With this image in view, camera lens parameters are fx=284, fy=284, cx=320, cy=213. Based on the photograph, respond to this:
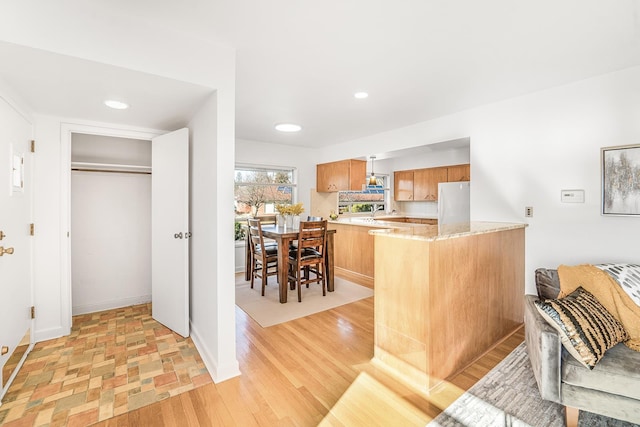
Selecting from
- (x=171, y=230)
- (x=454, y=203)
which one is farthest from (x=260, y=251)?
(x=454, y=203)

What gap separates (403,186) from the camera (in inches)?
271

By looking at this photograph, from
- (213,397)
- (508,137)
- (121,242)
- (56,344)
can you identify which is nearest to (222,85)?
(213,397)

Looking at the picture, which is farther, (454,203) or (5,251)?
(454,203)

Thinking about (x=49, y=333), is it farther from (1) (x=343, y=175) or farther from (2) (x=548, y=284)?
(1) (x=343, y=175)

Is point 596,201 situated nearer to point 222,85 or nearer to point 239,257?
point 222,85

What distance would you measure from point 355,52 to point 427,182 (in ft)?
15.3

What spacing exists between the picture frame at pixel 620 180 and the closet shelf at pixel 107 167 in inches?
178

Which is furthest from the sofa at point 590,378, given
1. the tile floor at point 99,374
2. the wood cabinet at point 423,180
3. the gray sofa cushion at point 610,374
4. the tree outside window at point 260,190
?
the tree outside window at point 260,190

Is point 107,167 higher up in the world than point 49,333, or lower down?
higher up

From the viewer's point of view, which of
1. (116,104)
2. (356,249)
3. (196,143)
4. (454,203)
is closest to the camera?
(116,104)

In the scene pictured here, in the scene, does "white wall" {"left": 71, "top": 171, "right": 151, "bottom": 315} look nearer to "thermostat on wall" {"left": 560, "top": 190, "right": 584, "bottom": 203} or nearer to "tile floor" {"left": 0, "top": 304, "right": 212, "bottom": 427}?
"tile floor" {"left": 0, "top": 304, "right": 212, "bottom": 427}

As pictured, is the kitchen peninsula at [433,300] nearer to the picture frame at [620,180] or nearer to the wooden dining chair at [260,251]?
the picture frame at [620,180]

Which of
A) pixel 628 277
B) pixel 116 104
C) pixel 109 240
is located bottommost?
pixel 628 277

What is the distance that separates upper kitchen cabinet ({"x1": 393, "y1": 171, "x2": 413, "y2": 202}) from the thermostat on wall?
13.0ft
